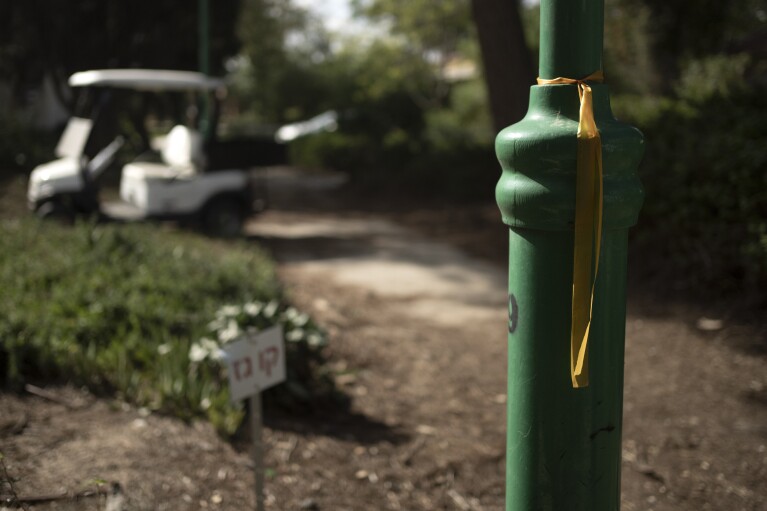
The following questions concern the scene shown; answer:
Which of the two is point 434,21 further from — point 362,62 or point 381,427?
point 381,427

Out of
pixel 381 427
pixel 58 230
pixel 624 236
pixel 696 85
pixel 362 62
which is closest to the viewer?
pixel 624 236

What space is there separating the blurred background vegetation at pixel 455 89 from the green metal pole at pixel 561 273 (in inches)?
163

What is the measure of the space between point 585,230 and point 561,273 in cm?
12

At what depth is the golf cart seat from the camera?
10180 millimetres

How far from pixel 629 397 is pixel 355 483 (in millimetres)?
2058

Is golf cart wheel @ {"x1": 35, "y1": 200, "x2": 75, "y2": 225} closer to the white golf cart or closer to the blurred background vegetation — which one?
the white golf cart

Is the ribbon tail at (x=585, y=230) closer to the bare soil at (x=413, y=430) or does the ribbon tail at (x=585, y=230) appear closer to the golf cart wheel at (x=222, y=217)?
the bare soil at (x=413, y=430)

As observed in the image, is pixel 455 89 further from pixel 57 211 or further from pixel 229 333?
pixel 229 333

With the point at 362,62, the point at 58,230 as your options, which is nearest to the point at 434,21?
the point at 362,62

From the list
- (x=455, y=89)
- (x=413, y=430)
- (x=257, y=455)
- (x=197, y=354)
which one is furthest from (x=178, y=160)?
(x=455, y=89)

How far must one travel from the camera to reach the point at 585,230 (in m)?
2.02

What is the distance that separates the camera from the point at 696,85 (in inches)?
404

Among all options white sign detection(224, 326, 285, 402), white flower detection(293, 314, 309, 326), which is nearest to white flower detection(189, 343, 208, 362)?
white flower detection(293, 314, 309, 326)

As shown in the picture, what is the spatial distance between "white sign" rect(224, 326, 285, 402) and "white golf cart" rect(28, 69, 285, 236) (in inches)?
259
